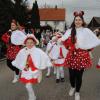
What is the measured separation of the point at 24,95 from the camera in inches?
392

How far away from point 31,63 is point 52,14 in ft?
379

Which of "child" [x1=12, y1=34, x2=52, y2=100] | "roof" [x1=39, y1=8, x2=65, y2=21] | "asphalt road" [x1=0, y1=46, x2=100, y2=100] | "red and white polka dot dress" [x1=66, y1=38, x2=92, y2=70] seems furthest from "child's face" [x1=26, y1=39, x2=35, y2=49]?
"roof" [x1=39, y1=8, x2=65, y2=21]

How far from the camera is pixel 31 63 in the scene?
9305mm

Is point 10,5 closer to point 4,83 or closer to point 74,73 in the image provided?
point 4,83

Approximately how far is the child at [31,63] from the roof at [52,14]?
113 m

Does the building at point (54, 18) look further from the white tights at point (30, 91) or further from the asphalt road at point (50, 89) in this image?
the white tights at point (30, 91)

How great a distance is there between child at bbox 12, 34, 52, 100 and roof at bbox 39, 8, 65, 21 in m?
113

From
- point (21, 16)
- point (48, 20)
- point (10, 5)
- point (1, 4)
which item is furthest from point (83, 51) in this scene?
point (48, 20)

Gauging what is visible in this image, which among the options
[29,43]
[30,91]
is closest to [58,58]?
[29,43]

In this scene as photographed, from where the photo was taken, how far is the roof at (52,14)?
123062 mm

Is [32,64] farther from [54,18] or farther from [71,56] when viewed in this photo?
[54,18]

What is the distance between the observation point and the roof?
404 feet

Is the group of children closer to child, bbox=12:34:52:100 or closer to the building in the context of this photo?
child, bbox=12:34:52:100

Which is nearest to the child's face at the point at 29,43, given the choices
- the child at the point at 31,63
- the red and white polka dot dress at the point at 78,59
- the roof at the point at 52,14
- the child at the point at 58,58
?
the child at the point at 31,63
